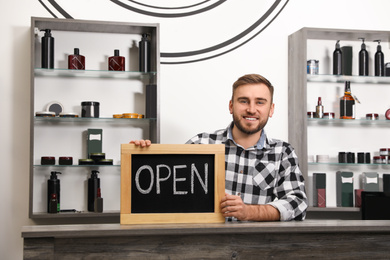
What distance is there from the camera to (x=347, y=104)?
3.95 m

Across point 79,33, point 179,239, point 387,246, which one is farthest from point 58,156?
point 387,246

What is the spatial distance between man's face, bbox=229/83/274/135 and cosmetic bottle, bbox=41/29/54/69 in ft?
5.27

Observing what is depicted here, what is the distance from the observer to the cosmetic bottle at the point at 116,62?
3.62m

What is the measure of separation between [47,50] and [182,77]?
994mm

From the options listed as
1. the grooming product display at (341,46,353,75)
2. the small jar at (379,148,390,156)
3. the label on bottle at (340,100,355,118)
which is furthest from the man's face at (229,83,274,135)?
the small jar at (379,148,390,156)

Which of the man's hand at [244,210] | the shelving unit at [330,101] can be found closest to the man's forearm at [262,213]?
the man's hand at [244,210]

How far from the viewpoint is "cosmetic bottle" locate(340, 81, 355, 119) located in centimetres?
394

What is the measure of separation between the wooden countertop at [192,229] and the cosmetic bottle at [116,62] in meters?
1.98

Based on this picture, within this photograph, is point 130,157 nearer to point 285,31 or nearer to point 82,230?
point 82,230

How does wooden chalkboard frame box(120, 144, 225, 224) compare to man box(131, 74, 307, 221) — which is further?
man box(131, 74, 307, 221)

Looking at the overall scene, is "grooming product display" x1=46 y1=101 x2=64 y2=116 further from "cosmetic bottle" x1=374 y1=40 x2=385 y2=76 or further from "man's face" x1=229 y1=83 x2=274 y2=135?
"cosmetic bottle" x1=374 y1=40 x2=385 y2=76

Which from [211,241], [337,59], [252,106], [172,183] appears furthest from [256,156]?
[337,59]

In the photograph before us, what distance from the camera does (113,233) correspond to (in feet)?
5.55

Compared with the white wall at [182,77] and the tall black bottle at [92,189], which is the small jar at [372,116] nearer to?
the white wall at [182,77]
